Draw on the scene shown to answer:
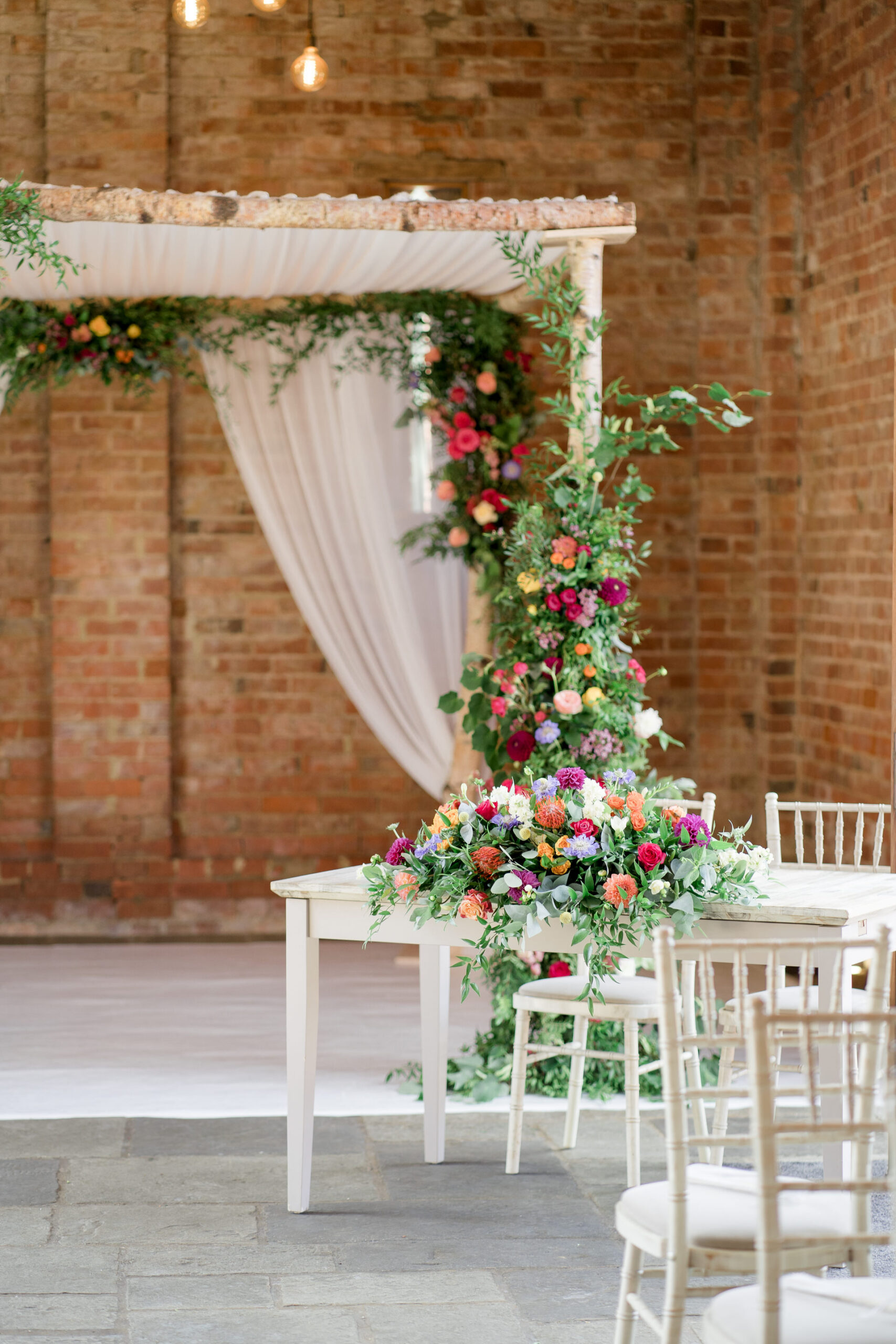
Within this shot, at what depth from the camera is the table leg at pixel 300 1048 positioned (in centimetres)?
343

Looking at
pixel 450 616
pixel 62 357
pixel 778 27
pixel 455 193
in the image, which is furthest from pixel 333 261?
pixel 778 27

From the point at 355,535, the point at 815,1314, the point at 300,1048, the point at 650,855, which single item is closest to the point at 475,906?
the point at 650,855

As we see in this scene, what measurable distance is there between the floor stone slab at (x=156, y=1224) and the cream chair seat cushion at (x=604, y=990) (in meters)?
0.79

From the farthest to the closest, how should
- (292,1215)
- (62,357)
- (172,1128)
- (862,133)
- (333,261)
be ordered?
(862,133)
(62,357)
(333,261)
(172,1128)
(292,1215)

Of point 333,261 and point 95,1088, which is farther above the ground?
point 333,261

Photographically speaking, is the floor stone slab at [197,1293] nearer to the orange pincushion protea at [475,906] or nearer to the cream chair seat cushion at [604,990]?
the orange pincushion protea at [475,906]

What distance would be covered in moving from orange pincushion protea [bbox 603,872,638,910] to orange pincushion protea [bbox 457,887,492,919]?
9.8 inches

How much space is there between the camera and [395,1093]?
14.3ft

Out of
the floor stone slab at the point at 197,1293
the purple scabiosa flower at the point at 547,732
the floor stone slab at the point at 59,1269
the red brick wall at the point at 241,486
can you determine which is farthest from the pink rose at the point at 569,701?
the red brick wall at the point at 241,486

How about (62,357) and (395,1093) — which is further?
(62,357)

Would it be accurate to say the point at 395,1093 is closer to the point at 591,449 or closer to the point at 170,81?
the point at 591,449

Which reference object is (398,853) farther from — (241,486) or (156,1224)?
(241,486)

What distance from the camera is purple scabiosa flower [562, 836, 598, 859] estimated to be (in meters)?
3.16

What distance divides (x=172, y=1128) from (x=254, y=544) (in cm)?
284
